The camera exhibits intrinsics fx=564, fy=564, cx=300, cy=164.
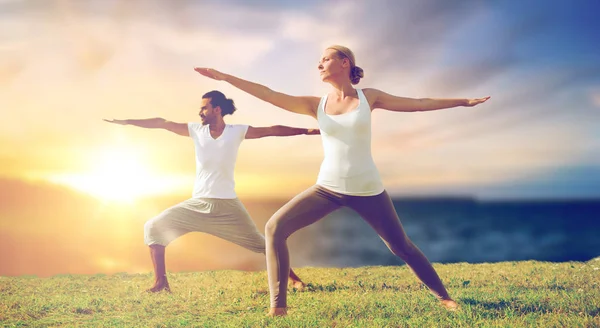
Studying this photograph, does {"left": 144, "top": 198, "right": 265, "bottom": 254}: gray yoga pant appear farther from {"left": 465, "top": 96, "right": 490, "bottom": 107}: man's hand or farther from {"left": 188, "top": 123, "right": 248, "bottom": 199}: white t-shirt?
{"left": 465, "top": 96, "right": 490, "bottom": 107}: man's hand

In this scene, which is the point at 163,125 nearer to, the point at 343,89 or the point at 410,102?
the point at 343,89

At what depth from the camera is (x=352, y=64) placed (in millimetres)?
6250

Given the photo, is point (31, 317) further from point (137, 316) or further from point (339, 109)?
point (339, 109)

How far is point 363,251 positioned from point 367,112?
34.7m

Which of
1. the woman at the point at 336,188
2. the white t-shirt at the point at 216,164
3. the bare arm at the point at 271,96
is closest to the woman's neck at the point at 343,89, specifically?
the woman at the point at 336,188

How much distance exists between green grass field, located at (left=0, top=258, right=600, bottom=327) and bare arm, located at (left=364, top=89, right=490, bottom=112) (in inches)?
86.6

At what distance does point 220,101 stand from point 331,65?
2.30m

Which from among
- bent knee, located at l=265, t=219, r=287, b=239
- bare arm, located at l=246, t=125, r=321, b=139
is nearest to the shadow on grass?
bent knee, located at l=265, t=219, r=287, b=239

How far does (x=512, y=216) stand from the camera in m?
67.9

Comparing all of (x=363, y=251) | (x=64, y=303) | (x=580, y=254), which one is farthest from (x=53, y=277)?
(x=580, y=254)

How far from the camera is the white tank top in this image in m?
5.75

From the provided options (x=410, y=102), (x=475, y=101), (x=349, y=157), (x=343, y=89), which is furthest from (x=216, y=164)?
(x=475, y=101)

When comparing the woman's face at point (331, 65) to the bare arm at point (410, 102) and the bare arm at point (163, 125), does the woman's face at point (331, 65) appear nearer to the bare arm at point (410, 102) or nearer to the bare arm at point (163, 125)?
the bare arm at point (410, 102)

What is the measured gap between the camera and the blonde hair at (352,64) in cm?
621
